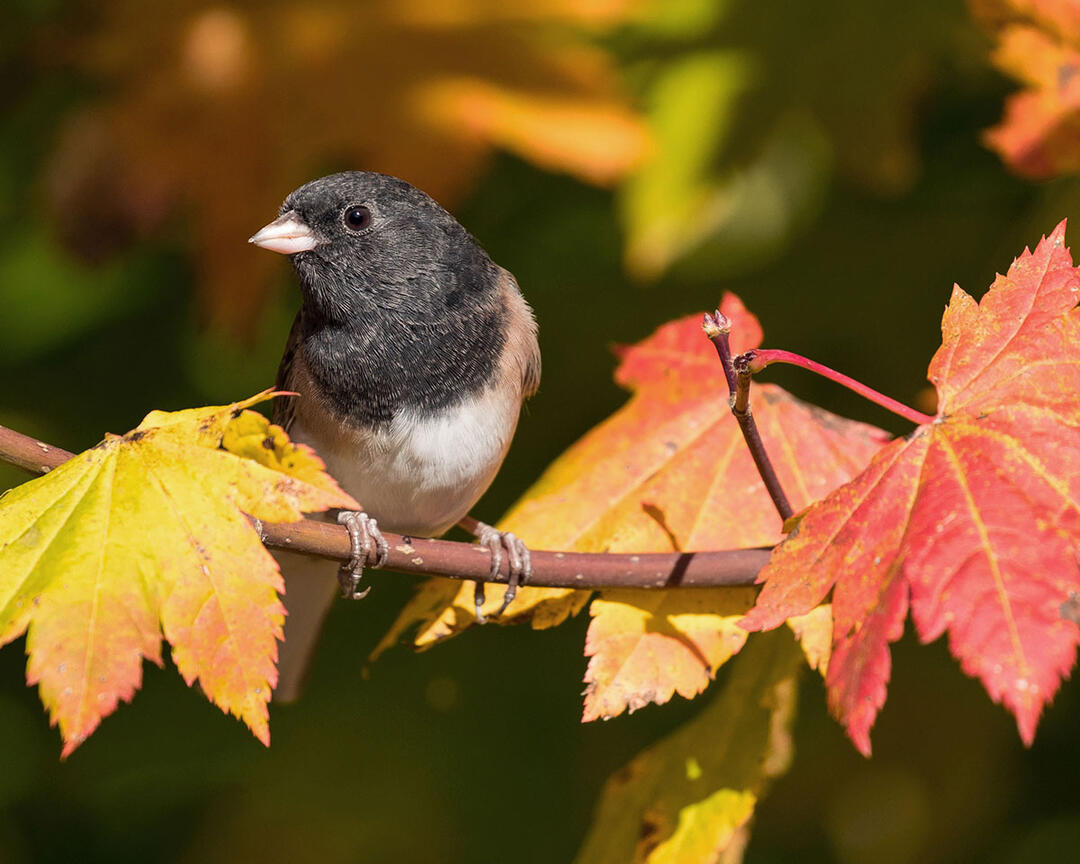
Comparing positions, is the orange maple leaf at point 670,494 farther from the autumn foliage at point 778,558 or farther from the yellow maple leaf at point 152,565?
Answer: the yellow maple leaf at point 152,565

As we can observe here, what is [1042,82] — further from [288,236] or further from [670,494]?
[288,236]

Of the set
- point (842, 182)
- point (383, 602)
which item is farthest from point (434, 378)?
point (842, 182)

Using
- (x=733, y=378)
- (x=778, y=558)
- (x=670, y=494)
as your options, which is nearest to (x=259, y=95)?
(x=670, y=494)

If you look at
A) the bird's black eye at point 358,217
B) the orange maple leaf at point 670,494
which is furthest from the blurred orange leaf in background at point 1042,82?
the bird's black eye at point 358,217

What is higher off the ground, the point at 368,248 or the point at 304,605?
the point at 368,248

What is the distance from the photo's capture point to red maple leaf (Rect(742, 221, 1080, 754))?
92 cm

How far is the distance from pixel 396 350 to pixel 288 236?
0.22 metres

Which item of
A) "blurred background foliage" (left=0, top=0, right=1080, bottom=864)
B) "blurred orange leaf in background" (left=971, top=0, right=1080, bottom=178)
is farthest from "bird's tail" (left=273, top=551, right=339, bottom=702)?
"blurred orange leaf in background" (left=971, top=0, right=1080, bottom=178)

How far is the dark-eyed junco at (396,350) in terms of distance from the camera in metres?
1.71

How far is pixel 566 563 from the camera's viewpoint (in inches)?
51.4

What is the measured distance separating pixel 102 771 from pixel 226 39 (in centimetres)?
119

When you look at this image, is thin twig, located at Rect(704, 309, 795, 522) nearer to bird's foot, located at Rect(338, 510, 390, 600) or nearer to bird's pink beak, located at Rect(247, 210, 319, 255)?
bird's foot, located at Rect(338, 510, 390, 600)

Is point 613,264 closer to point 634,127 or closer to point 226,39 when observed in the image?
point 634,127

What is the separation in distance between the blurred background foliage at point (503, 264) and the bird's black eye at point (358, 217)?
0.12m
